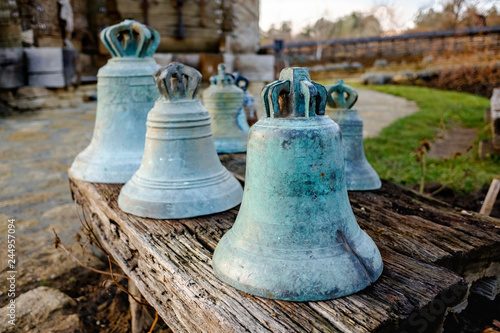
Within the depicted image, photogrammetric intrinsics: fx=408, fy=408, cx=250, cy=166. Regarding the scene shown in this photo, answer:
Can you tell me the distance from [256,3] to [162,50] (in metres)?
2.36

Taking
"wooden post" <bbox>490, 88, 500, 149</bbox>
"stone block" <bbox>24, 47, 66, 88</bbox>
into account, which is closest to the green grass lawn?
"wooden post" <bbox>490, 88, 500, 149</bbox>

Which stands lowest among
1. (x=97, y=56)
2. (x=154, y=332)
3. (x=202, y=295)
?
(x=154, y=332)

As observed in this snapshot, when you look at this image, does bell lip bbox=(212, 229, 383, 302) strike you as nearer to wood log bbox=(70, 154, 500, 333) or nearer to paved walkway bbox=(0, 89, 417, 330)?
wood log bbox=(70, 154, 500, 333)

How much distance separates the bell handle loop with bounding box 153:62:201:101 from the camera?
1359 millimetres

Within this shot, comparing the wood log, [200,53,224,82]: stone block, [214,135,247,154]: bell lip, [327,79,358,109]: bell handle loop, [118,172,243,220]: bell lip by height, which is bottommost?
the wood log

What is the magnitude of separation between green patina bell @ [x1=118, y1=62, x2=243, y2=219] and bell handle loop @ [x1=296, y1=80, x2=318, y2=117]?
57 cm

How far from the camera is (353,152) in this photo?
1669 mm

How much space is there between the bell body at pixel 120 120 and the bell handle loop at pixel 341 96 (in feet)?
2.54

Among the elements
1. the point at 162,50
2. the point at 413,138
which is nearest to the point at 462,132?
the point at 413,138

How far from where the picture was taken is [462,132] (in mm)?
6383

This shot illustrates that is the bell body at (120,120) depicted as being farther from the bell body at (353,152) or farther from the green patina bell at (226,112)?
the bell body at (353,152)

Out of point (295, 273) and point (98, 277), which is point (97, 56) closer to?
point (98, 277)

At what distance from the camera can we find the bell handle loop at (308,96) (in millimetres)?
920

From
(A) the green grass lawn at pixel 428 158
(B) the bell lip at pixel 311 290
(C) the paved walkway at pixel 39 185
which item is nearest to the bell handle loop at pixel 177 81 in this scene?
(B) the bell lip at pixel 311 290
